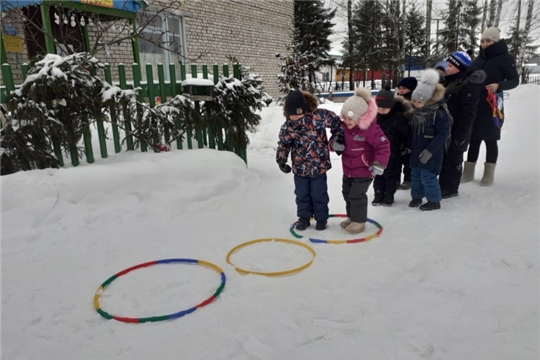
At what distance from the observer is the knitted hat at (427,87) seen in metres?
4.31

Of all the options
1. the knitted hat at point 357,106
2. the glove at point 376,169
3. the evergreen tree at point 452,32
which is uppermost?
the evergreen tree at point 452,32

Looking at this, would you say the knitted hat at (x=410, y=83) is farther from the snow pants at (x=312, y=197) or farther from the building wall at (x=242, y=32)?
the building wall at (x=242, y=32)

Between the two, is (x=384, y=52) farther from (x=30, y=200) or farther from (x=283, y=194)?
(x=30, y=200)

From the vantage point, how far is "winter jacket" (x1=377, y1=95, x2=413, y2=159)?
470 centimetres

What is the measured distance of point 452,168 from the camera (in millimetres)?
4883

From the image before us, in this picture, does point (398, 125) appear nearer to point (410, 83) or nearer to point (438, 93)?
point (438, 93)

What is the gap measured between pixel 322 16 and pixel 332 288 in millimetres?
25863

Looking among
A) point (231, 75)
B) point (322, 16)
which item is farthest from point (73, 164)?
point (322, 16)

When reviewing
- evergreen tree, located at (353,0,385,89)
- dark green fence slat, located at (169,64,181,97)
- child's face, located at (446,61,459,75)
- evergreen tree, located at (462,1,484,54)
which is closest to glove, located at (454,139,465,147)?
child's face, located at (446,61,459,75)

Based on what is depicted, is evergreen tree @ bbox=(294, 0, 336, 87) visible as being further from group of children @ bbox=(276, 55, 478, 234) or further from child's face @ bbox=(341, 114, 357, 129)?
child's face @ bbox=(341, 114, 357, 129)

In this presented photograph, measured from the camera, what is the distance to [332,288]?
280cm

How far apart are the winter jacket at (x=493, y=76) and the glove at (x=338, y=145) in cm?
253

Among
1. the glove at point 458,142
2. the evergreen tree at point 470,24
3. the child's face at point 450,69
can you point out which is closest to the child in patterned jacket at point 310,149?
the glove at point 458,142

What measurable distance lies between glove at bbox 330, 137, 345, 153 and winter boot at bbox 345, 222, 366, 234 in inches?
31.7
